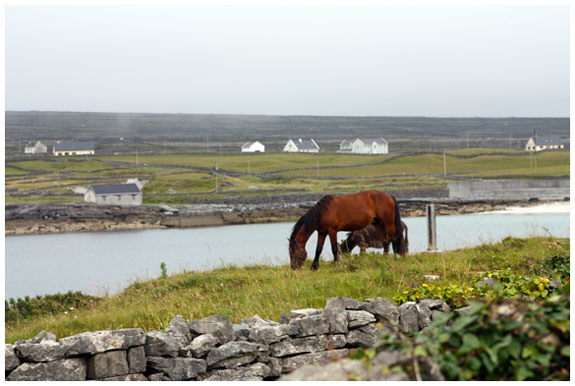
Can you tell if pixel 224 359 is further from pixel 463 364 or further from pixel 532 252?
pixel 532 252

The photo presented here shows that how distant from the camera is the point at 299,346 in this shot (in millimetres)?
7770

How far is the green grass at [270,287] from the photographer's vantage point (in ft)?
30.3

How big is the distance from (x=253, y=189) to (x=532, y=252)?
84.0 m

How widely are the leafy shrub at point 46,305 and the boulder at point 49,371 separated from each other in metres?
5.49

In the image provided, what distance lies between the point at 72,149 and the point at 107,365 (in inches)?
6046

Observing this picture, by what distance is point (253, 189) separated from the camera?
9569cm

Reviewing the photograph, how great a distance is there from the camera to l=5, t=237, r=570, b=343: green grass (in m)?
9.23

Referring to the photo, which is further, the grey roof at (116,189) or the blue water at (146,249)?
the grey roof at (116,189)

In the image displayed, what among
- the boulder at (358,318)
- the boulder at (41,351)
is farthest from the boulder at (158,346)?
the boulder at (358,318)

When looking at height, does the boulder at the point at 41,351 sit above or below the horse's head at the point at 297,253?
above

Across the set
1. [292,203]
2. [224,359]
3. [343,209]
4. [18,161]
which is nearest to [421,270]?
[343,209]

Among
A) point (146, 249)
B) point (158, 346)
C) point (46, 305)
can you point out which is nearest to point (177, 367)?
point (158, 346)

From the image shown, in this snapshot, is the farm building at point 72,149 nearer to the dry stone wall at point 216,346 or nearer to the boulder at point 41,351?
the dry stone wall at point 216,346

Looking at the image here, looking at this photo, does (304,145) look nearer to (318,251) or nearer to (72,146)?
(72,146)
